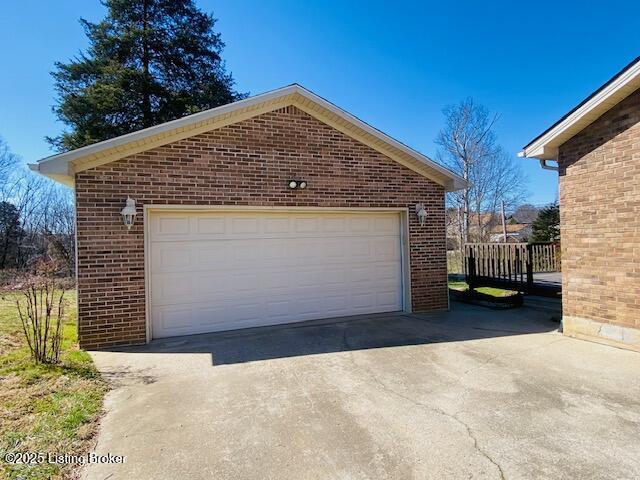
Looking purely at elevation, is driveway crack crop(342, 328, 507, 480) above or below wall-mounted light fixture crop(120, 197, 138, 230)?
below

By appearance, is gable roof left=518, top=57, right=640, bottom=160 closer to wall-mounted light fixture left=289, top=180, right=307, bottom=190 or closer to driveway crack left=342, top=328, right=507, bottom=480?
wall-mounted light fixture left=289, top=180, right=307, bottom=190

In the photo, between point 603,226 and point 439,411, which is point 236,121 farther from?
point 603,226

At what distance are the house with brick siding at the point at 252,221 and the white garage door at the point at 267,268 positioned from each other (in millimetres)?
23

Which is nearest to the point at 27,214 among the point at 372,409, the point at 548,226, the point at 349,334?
the point at 349,334

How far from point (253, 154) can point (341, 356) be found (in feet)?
13.5

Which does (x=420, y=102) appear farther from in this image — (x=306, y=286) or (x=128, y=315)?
(x=128, y=315)

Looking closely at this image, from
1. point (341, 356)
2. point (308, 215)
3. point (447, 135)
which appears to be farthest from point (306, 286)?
point (447, 135)

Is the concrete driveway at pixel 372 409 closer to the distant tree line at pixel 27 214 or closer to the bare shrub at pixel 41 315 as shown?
the bare shrub at pixel 41 315

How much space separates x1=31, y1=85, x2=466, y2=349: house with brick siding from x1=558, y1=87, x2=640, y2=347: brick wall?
256cm

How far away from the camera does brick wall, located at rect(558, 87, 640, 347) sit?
204 inches

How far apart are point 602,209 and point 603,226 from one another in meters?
0.27

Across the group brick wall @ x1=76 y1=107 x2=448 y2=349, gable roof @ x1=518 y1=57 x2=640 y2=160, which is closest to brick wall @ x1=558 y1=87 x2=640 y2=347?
gable roof @ x1=518 y1=57 x2=640 y2=160

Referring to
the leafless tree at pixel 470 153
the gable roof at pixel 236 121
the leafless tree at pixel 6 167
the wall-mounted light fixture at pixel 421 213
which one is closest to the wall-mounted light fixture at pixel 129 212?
the gable roof at pixel 236 121

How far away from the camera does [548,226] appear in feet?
78.6
